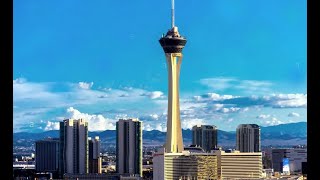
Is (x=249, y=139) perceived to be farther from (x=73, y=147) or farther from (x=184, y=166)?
(x=73, y=147)

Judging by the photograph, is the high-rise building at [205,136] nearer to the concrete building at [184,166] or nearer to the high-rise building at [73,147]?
the concrete building at [184,166]

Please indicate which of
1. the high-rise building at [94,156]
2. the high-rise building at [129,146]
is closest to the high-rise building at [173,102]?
the high-rise building at [129,146]

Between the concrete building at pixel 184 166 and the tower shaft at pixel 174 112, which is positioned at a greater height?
the tower shaft at pixel 174 112

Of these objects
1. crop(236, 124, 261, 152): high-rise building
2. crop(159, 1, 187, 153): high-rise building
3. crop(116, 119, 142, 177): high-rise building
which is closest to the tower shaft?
crop(159, 1, 187, 153): high-rise building

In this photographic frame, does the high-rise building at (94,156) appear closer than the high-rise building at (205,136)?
Yes

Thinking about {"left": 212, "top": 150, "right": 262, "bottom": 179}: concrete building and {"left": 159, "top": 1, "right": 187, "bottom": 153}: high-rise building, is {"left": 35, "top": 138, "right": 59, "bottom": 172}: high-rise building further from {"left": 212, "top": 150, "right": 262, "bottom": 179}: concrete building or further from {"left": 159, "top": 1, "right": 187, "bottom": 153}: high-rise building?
{"left": 212, "top": 150, "right": 262, "bottom": 179}: concrete building

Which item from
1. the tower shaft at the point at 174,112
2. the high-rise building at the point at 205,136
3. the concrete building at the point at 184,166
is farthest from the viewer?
the high-rise building at the point at 205,136
